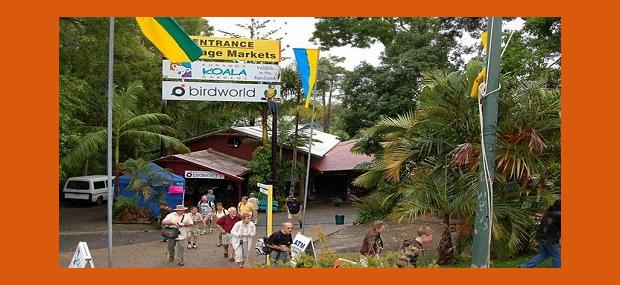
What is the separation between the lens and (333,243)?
1608 centimetres

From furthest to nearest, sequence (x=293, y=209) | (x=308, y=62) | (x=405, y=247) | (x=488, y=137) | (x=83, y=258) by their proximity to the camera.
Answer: (x=293, y=209) < (x=308, y=62) < (x=405, y=247) < (x=83, y=258) < (x=488, y=137)

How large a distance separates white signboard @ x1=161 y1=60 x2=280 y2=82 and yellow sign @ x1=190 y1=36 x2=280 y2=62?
0.91 ft

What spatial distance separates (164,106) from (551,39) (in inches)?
702

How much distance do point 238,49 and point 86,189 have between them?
10.2 metres

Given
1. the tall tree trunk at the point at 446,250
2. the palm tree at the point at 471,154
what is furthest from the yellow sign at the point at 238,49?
the tall tree trunk at the point at 446,250

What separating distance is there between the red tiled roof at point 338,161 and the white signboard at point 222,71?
Answer: 301 inches

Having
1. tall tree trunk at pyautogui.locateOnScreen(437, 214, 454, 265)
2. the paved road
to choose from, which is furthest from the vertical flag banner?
the paved road

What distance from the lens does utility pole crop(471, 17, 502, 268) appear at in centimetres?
714

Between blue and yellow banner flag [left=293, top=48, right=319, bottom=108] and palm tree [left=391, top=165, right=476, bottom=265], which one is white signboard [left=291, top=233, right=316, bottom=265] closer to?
palm tree [left=391, top=165, right=476, bottom=265]

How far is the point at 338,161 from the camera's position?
97.2ft

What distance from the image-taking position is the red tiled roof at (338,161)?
28.0 meters

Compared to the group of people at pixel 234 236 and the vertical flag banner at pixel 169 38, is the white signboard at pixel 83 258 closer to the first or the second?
the group of people at pixel 234 236

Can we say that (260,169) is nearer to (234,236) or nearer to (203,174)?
(203,174)

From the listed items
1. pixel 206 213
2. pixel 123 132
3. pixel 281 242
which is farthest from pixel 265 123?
pixel 281 242
